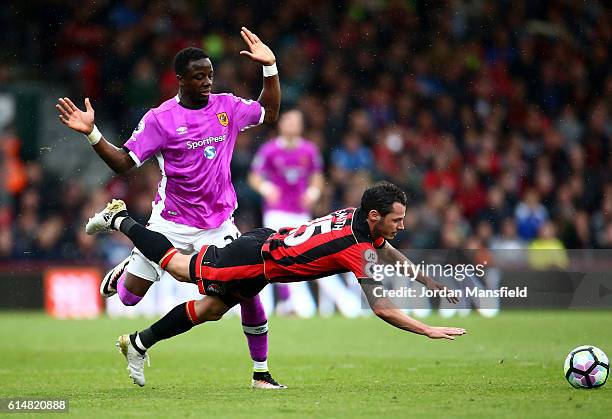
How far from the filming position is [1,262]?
17000 mm

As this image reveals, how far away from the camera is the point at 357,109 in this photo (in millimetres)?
19109

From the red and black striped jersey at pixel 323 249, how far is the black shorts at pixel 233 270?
0.09 m

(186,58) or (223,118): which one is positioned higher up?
(186,58)

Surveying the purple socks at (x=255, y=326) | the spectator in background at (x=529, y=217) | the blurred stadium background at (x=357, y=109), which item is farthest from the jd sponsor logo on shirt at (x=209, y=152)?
the spectator in background at (x=529, y=217)

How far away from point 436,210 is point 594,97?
455 cm

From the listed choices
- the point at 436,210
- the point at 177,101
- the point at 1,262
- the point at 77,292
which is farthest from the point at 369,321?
the point at 177,101

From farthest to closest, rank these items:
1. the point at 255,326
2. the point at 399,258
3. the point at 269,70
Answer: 1. the point at 269,70
2. the point at 255,326
3. the point at 399,258

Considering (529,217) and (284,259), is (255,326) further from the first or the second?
(529,217)

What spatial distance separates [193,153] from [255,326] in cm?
142

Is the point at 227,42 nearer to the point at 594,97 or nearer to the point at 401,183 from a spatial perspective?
the point at 401,183

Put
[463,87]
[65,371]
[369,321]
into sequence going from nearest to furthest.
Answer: [65,371] < [369,321] < [463,87]

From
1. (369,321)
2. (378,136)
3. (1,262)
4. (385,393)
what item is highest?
(378,136)

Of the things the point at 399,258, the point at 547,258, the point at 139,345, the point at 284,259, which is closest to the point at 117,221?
the point at 139,345

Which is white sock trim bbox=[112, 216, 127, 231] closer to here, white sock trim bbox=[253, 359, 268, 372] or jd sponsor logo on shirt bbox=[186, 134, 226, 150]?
jd sponsor logo on shirt bbox=[186, 134, 226, 150]
